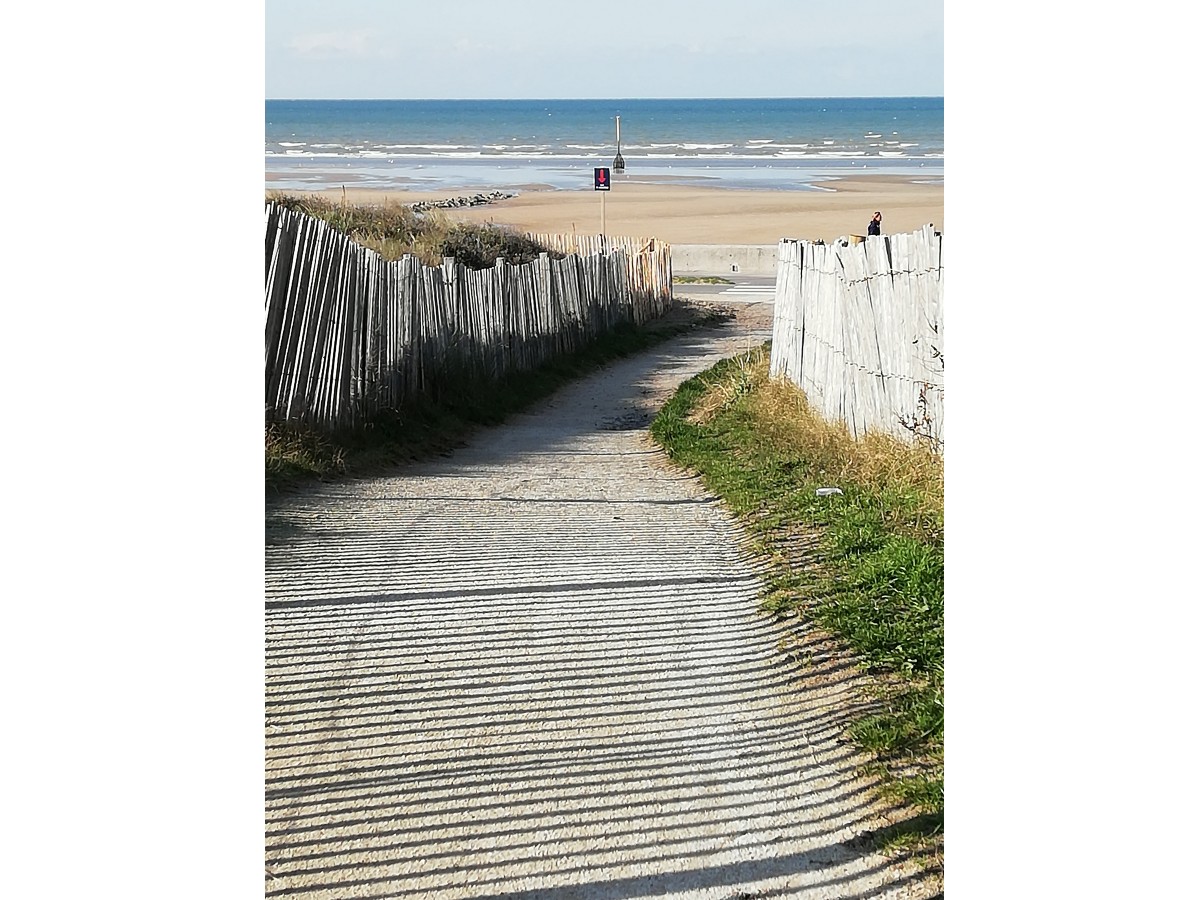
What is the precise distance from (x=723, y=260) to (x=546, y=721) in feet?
79.7

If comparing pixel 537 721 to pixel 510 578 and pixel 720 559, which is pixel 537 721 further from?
pixel 720 559

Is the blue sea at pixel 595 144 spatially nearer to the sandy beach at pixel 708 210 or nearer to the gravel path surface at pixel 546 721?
the sandy beach at pixel 708 210

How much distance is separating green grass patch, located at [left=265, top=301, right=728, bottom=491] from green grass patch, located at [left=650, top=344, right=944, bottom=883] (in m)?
1.70

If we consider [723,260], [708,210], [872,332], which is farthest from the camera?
[708,210]

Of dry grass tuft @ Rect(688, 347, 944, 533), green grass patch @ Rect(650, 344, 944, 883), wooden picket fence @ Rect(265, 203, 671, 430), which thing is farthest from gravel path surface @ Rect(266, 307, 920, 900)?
wooden picket fence @ Rect(265, 203, 671, 430)

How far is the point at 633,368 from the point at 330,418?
7.28m

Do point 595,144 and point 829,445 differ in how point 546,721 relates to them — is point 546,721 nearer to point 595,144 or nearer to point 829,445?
point 829,445

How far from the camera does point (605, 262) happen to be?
59.2 ft

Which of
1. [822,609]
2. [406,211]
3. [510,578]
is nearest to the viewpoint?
[822,609]

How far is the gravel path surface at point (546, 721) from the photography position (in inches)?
126

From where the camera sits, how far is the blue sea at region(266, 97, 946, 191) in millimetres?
57281

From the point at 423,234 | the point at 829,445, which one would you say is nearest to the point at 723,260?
the point at 423,234

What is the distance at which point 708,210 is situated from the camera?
1655 inches
